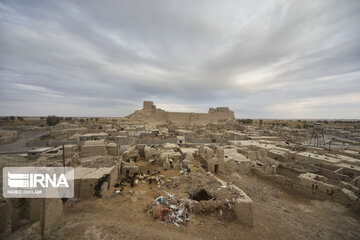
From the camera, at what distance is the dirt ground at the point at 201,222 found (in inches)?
193

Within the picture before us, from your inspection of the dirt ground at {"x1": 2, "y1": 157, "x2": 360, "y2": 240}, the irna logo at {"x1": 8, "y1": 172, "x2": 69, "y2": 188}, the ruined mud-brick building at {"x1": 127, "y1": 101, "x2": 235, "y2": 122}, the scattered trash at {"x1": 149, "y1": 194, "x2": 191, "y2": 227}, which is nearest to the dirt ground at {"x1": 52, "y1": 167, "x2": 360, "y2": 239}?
the dirt ground at {"x1": 2, "y1": 157, "x2": 360, "y2": 240}

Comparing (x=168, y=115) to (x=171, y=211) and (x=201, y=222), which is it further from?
(x=201, y=222)

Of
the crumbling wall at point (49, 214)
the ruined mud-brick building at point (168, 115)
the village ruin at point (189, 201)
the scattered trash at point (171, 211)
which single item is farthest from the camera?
the ruined mud-brick building at point (168, 115)

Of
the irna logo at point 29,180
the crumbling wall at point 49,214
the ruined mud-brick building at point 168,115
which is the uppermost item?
the ruined mud-brick building at point 168,115

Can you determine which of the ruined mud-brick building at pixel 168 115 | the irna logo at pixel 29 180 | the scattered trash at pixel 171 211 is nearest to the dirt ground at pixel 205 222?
the scattered trash at pixel 171 211

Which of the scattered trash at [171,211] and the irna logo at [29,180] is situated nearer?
the irna logo at [29,180]

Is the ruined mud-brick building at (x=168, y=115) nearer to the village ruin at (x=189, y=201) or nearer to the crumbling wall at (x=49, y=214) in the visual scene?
the village ruin at (x=189, y=201)

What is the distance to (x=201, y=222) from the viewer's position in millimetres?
6230

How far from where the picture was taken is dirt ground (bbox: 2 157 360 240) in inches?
193

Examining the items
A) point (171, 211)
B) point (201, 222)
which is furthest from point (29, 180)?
point (201, 222)

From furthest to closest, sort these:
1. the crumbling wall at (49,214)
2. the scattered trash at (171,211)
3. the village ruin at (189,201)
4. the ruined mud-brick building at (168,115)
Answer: the ruined mud-brick building at (168,115)
the scattered trash at (171,211)
the village ruin at (189,201)
the crumbling wall at (49,214)

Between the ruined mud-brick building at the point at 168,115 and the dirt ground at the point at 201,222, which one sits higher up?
the ruined mud-brick building at the point at 168,115

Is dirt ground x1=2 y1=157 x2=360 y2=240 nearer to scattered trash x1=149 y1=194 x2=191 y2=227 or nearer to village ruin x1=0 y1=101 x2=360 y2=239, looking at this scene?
village ruin x1=0 y1=101 x2=360 y2=239

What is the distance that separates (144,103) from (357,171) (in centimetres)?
5395
